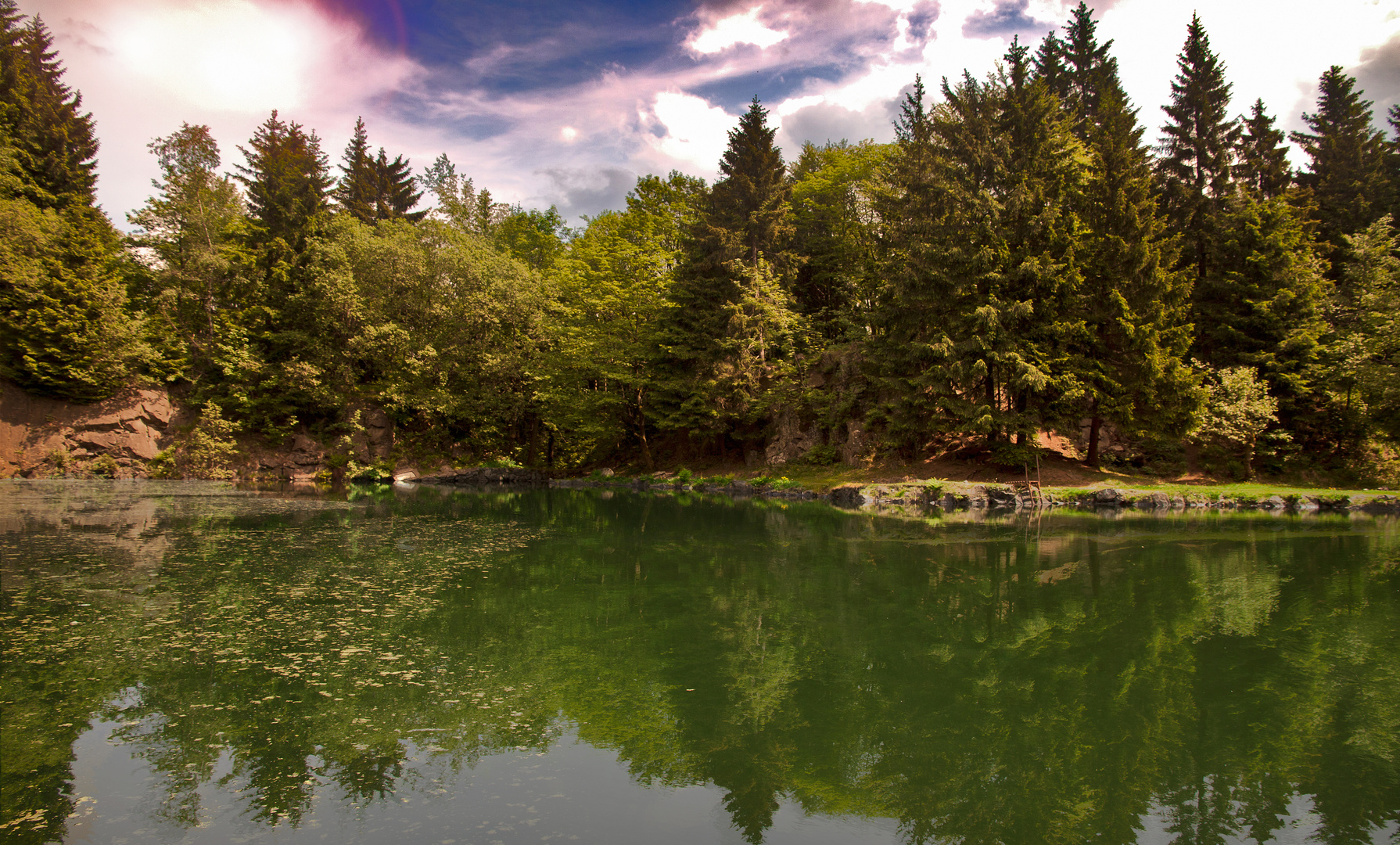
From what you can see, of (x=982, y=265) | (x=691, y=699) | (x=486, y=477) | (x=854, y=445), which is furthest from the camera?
(x=486, y=477)

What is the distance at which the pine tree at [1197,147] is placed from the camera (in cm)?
3069

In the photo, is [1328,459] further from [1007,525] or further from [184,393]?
[184,393]

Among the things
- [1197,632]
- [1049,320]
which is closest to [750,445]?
[1049,320]

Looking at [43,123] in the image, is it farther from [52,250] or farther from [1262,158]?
[1262,158]

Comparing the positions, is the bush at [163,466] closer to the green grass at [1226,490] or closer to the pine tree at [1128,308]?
the green grass at [1226,490]

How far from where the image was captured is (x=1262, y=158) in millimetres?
32469

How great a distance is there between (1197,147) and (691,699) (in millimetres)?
37591

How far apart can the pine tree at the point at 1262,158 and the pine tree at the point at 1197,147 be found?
1295 mm

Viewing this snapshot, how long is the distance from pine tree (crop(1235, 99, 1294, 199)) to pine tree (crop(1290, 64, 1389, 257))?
199 centimetres

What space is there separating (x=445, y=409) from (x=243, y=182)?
711 inches

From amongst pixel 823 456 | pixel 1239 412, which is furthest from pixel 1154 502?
pixel 823 456

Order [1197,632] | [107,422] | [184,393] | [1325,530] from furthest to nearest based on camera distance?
[184,393]
[107,422]
[1325,530]
[1197,632]

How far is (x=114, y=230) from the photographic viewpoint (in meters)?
35.9

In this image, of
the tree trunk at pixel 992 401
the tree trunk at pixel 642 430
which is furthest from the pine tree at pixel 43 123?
the tree trunk at pixel 992 401
